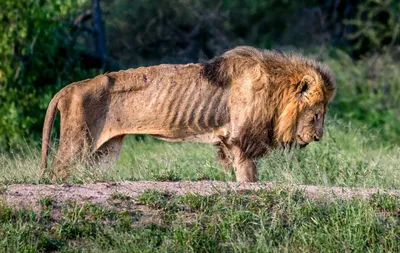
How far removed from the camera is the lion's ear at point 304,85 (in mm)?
7988

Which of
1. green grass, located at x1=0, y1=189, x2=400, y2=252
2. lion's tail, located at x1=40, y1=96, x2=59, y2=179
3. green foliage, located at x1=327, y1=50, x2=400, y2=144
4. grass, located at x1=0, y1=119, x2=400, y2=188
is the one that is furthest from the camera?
green foliage, located at x1=327, y1=50, x2=400, y2=144

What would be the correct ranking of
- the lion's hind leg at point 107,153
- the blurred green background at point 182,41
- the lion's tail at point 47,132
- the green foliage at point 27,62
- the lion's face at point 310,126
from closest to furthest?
the lion's tail at point 47,132, the lion's hind leg at point 107,153, the lion's face at point 310,126, the green foliage at point 27,62, the blurred green background at point 182,41

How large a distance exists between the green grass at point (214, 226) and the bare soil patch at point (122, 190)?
12cm

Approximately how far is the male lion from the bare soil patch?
1.12m

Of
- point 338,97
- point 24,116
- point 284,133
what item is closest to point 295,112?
point 284,133

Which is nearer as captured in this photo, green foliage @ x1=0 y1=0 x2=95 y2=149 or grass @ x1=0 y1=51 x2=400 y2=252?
grass @ x1=0 y1=51 x2=400 y2=252

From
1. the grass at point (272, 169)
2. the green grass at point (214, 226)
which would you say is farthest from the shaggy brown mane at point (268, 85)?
the green grass at point (214, 226)

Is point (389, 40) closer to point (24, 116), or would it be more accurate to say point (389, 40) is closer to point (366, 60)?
point (366, 60)

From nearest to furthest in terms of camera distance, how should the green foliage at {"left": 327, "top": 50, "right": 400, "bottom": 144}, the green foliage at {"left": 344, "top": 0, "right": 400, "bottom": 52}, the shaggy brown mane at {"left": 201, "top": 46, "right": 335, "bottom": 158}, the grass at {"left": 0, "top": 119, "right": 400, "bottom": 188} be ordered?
the grass at {"left": 0, "top": 119, "right": 400, "bottom": 188}, the shaggy brown mane at {"left": 201, "top": 46, "right": 335, "bottom": 158}, the green foliage at {"left": 327, "top": 50, "right": 400, "bottom": 144}, the green foliage at {"left": 344, "top": 0, "right": 400, "bottom": 52}

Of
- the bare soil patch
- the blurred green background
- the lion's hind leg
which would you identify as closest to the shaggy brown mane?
the lion's hind leg

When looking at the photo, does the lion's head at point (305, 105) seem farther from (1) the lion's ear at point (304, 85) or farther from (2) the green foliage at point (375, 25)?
(2) the green foliage at point (375, 25)

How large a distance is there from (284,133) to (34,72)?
507cm

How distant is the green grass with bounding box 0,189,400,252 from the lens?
18.8ft

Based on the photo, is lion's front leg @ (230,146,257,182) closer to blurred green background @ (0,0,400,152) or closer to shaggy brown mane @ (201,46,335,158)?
shaggy brown mane @ (201,46,335,158)
